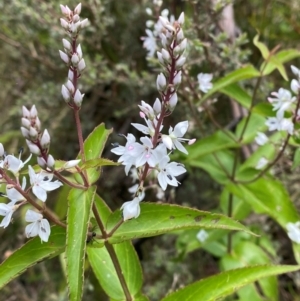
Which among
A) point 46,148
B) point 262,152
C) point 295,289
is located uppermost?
point 46,148

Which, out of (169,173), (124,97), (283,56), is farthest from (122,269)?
(124,97)

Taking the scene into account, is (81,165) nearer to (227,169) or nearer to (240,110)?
(227,169)

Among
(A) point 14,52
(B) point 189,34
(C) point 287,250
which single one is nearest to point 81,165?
(B) point 189,34

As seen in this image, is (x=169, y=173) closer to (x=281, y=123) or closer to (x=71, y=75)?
(x=71, y=75)

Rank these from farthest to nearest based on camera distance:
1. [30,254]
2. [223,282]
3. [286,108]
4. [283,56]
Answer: [283,56] < [286,108] < [223,282] < [30,254]

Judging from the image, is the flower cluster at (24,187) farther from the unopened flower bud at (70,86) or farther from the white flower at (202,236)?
the white flower at (202,236)

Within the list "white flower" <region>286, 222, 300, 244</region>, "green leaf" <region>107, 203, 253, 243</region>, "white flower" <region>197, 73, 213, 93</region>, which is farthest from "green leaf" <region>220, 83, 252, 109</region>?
"green leaf" <region>107, 203, 253, 243</region>

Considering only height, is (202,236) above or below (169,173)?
below
